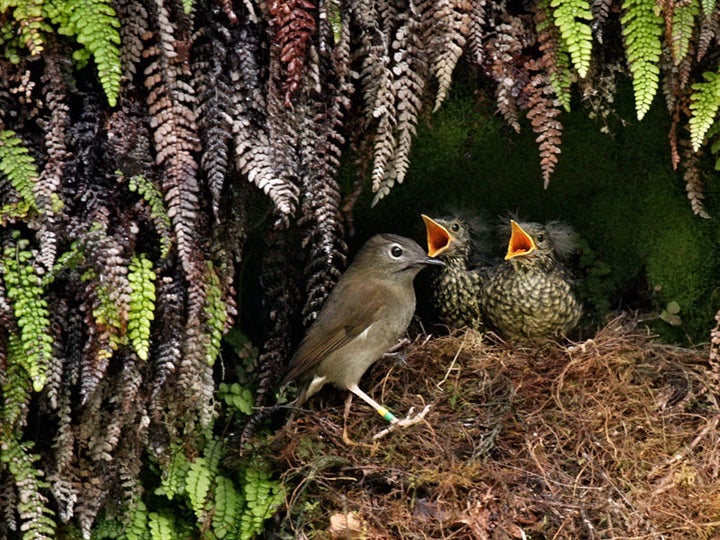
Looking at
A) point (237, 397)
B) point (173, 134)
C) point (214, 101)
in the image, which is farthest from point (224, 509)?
point (214, 101)

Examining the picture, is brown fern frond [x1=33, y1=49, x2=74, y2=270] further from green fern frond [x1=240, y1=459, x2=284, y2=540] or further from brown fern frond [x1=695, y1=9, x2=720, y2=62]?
brown fern frond [x1=695, y1=9, x2=720, y2=62]

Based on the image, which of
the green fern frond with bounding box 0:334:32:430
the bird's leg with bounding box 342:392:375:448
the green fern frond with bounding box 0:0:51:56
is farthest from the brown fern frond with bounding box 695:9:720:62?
the green fern frond with bounding box 0:334:32:430

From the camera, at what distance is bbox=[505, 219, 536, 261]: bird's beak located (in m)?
5.17

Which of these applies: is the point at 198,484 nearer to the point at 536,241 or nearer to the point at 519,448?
the point at 519,448

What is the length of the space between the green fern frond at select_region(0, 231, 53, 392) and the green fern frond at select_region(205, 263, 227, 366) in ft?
2.02

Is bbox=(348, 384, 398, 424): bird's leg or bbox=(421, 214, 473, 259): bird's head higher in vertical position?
bbox=(421, 214, 473, 259): bird's head

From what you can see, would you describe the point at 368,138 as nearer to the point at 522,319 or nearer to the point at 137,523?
the point at 522,319

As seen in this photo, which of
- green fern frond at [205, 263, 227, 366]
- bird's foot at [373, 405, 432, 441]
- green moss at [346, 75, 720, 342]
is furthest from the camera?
green moss at [346, 75, 720, 342]

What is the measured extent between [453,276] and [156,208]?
6.48 ft

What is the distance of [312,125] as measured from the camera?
13.8 ft

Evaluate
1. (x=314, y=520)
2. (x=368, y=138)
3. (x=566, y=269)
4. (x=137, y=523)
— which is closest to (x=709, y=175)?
(x=566, y=269)

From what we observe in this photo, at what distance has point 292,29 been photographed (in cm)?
396

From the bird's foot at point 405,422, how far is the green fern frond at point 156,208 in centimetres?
128

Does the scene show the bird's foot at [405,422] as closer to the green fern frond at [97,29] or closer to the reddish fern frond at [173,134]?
the reddish fern frond at [173,134]
